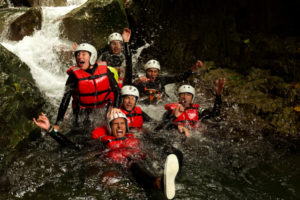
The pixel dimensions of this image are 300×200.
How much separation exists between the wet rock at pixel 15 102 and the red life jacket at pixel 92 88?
32.4 inches

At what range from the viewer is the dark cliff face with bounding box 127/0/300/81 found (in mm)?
6398

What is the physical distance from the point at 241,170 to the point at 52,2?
13291 millimetres

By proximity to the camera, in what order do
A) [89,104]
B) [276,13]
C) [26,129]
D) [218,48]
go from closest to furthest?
1. [26,129]
2. [89,104]
3. [276,13]
4. [218,48]

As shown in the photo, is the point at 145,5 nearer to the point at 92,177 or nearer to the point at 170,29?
the point at 170,29

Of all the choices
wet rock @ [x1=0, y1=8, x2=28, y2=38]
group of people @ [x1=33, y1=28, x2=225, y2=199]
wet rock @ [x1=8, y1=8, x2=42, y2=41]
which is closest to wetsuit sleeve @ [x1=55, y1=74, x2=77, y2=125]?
group of people @ [x1=33, y1=28, x2=225, y2=199]

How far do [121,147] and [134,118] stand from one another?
977 mm

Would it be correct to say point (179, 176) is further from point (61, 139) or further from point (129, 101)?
point (61, 139)

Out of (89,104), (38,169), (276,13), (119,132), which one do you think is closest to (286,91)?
(276,13)

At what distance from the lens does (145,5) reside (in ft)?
31.6

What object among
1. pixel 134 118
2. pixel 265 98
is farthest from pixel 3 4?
pixel 265 98

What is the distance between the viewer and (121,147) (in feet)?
13.9

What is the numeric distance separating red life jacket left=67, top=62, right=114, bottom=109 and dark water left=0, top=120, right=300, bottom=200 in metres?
0.79

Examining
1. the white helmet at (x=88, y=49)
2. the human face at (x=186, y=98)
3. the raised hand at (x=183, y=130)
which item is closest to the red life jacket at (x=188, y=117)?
the human face at (x=186, y=98)

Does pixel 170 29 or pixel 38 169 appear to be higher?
pixel 170 29
